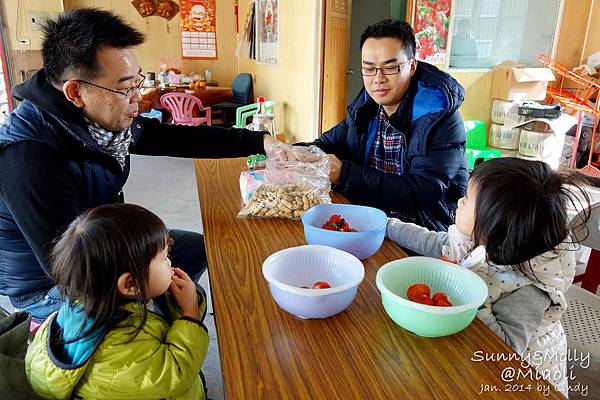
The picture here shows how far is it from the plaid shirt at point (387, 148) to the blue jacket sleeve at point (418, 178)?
10 centimetres

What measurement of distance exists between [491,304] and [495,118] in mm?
4068

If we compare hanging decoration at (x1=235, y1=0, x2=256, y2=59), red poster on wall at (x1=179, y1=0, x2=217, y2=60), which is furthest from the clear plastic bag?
red poster on wall at (x1=179, y1=0, x2=217, y2=60)

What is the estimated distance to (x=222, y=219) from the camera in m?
1.37

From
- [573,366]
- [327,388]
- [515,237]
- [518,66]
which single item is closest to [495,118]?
[518,66]

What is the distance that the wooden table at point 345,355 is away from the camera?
0.71 m

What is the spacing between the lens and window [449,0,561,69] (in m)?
4.30

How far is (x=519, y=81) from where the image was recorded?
4.24 m

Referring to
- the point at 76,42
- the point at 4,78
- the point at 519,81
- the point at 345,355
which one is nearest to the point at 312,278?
the point at 345,355

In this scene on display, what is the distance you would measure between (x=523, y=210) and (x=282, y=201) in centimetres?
70

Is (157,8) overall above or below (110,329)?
above

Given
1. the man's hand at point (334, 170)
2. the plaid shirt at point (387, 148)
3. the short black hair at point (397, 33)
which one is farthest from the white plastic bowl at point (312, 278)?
the short black hair at point (397, 33)

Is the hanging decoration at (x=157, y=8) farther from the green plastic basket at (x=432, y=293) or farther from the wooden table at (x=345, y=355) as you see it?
the green plastic basket at (x=432, y=293)

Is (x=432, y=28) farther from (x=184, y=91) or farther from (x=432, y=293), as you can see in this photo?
(x=432, y=293)

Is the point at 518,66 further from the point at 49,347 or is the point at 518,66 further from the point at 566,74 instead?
the point at 49,347
